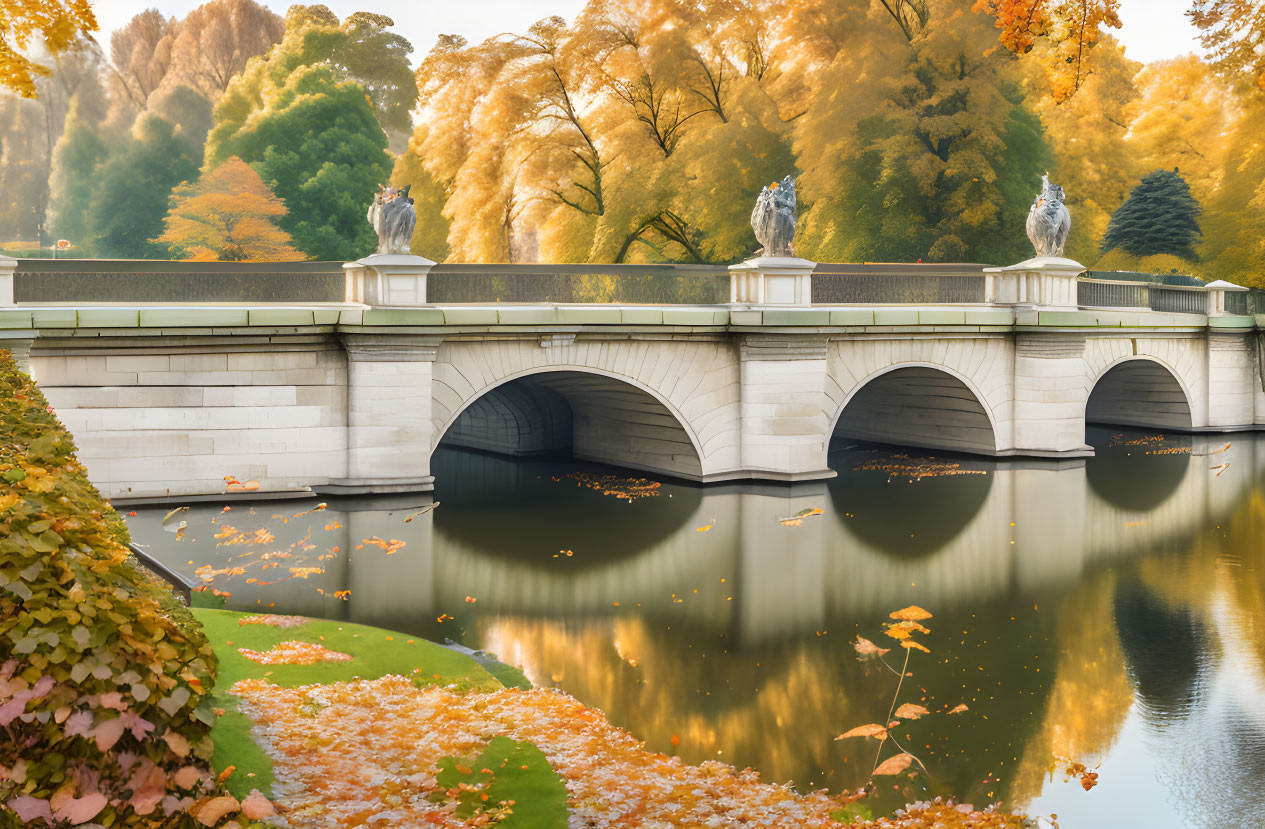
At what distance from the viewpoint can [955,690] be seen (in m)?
10.1

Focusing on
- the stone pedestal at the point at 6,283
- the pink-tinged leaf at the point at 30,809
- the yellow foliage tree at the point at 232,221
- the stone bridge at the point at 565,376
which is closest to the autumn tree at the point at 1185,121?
the stone bridge at the point at 565,376

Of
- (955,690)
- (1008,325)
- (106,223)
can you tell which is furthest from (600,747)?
(106,223)

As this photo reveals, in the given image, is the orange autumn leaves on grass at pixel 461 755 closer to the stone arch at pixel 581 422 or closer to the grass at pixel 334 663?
the grass at pixel 334 663

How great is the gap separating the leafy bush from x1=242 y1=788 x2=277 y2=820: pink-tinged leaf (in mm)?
823

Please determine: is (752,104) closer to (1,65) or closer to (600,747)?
(1,65)

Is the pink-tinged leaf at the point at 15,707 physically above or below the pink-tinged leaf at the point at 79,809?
above

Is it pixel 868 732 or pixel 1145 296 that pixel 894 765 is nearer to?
pixel 868 732

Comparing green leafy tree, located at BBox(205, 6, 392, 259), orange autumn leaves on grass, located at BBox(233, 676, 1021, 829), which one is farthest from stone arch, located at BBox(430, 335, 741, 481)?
green leafy tree, located at BBox(205, 6, 392, 259)

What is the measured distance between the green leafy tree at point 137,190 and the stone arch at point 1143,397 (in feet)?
125

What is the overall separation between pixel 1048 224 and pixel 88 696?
21595mm

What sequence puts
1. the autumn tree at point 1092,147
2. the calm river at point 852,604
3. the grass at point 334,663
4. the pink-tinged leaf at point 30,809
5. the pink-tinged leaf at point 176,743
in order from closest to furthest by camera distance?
the pink-tinged leaf at point 30,809 → the pink-tinged leaf at point 176,743 → the calm river at point 852,604 → the grass at point 334,663 → the autumn tree at point 1092,147

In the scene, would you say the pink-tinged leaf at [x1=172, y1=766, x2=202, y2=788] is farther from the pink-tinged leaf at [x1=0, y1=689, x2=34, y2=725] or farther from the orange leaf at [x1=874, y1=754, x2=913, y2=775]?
A: the orange leaf at [x1=874, y1=754, x2=913, y2=775]

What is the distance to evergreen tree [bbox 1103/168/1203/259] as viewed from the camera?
3931cm

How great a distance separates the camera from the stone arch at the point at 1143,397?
1113 inches
